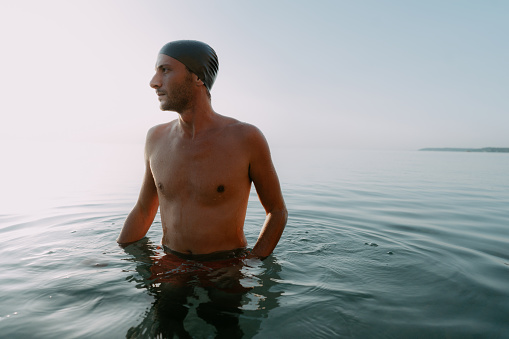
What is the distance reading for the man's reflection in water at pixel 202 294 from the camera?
75.3 inches

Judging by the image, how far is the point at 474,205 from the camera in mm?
7945

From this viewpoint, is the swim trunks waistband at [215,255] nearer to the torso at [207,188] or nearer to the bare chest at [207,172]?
the torso at [207,188]

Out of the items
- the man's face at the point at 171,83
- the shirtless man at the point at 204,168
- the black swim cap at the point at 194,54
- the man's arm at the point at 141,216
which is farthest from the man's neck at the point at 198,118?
the man's arm at the point at 141,216

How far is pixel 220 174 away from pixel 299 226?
2.86 m

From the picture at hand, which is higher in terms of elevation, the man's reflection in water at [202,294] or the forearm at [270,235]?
the forearm at [270,235]

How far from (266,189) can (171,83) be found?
1.13 metres

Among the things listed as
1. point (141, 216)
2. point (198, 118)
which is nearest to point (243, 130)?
point (198, 118)

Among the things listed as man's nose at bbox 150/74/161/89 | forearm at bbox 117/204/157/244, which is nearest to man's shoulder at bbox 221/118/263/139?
man's nose at bbox 150/74/161/89

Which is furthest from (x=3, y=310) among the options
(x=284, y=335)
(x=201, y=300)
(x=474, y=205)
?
(x=474, y=205)

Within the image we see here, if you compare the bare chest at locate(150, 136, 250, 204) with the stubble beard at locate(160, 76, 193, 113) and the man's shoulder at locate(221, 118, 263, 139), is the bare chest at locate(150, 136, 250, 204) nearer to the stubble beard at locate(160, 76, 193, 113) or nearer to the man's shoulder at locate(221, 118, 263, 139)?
the man's shoulder at locate(221, 118, 263, 139)

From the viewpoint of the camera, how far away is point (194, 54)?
2611 millimetres

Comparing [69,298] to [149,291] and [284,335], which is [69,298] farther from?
[284,335]

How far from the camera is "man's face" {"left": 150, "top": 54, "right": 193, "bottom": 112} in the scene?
100 inches

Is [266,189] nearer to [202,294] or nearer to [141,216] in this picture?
[202,294]
